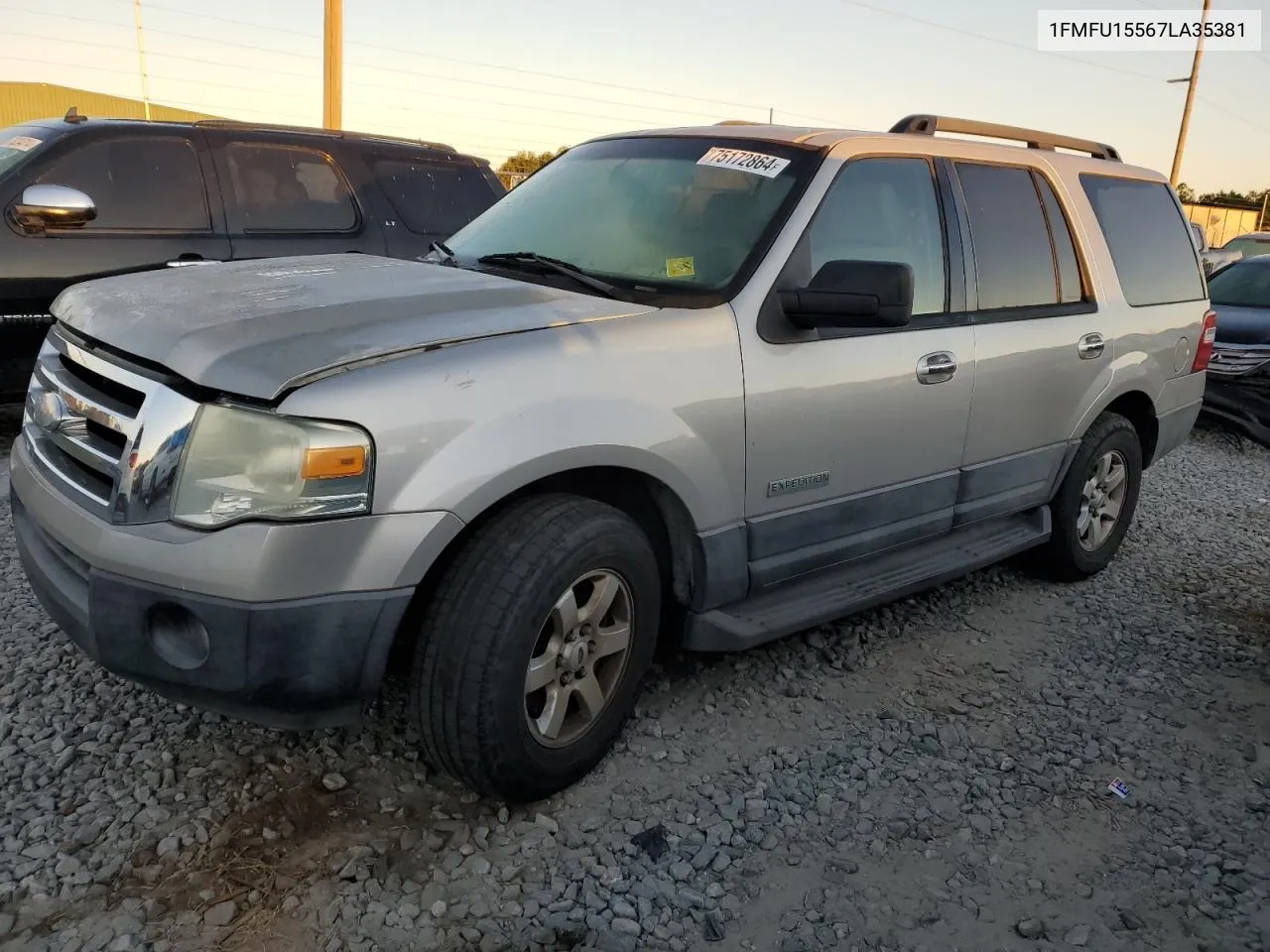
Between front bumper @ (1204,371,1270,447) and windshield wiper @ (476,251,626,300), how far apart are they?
23.5 ft

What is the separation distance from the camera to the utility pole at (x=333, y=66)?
42.5 feet

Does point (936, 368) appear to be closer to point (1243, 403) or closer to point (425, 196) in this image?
point (425, 196)

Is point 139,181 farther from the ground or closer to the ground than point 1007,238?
farther from the ground

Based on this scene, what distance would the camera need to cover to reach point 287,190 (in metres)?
5.95

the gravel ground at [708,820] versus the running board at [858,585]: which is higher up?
the running board at [858,585]

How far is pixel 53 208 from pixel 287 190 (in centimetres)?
139

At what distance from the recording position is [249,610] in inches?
85.0

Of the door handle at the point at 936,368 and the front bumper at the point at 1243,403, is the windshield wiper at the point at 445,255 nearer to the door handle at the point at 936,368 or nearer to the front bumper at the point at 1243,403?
the door handle at the point at 936,368

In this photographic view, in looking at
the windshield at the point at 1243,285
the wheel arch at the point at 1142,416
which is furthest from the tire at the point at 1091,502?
the windshield at the point at 1243,285

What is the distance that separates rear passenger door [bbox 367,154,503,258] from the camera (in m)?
6.36

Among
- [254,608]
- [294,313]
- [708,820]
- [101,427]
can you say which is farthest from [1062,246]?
[101,427]

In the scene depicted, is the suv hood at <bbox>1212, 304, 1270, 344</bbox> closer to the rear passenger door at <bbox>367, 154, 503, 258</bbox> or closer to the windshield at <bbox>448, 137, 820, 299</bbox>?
the rear passenger door at <bbox>367, 154, 503, 258</bbox>

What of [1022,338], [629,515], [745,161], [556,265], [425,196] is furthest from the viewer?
[425,196]

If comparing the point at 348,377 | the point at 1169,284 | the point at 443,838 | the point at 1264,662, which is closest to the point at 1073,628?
the point at 1264,662
